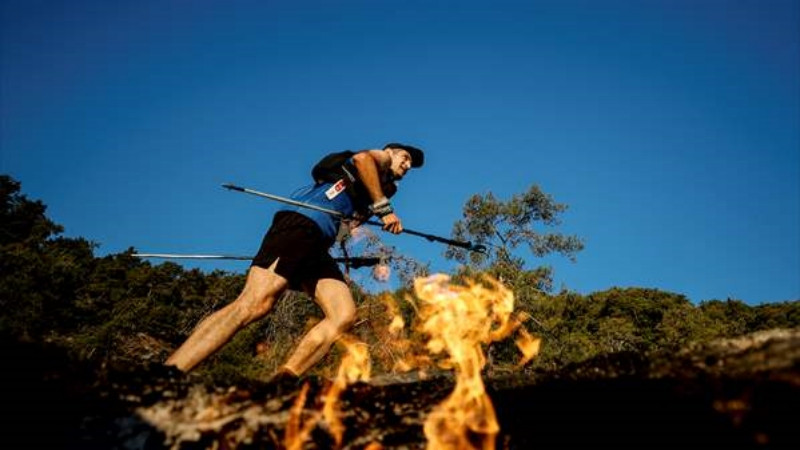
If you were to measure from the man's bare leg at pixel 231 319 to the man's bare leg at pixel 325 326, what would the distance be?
0.48 metres

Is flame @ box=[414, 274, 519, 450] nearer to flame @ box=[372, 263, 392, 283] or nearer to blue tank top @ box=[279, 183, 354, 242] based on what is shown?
blue tank top @ box=[279, 183, 354, 242]

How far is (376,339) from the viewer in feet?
53.9

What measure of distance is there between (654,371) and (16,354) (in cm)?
253

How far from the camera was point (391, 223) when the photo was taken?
472 centimetres

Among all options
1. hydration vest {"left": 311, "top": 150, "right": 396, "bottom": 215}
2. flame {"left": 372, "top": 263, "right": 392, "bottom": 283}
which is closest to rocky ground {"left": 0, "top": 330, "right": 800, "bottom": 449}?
hydration vest {"left": 311, "top": 150, "right": 396, "bottom": 215}

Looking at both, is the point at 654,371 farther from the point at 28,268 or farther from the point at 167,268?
the point at 167,268

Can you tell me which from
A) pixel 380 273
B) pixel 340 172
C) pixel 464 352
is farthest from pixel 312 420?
pixel 380 273

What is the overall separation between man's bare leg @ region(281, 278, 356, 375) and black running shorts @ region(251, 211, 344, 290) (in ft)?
0.47

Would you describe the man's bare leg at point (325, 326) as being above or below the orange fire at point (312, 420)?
above

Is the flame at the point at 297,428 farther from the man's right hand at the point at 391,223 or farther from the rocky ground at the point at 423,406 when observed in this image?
the man's right hand at the point at 391,223

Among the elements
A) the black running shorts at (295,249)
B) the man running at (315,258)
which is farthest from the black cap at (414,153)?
the black running shorts at (295,249)

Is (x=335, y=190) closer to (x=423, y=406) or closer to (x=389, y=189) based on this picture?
(x=389, y=189)

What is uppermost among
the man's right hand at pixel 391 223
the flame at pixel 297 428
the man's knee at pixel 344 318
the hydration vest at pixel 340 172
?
the hydration vest at pixel 340 172

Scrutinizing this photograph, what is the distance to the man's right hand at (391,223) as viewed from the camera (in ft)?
15.3
